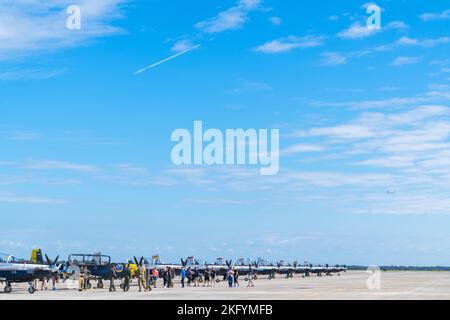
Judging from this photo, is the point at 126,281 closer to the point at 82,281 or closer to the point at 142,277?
the point at 142,277

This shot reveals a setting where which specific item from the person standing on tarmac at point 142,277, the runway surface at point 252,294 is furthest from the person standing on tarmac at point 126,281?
the person standing on tarmac at point 142,277

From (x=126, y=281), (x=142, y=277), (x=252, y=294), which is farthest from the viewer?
(x=126, y=281)

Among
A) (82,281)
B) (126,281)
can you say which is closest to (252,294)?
(126,281)

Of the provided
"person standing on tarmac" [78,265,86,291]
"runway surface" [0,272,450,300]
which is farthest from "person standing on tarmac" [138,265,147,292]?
"person standing on tarmac" [78,265,86,291]

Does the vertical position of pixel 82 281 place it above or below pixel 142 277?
below

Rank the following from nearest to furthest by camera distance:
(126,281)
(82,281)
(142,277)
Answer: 1. (142,277)
2. (126,281)
3. (82,281)

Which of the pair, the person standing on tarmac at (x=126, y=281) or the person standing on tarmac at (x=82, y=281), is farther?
the person standing on tarmac at (x=82, y=281)

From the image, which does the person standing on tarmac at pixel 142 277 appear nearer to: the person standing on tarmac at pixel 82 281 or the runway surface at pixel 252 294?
Result: the runway surface at pixel 252 294

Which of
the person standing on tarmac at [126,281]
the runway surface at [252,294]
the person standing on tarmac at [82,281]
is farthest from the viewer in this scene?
the person standing on tarmac at [82,281]

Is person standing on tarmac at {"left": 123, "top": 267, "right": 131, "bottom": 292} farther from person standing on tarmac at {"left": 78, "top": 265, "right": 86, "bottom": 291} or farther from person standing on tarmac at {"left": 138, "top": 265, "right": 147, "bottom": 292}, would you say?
person standing on tarmac at {"left": 78, "top": 265, "right": 86, "bottom": 291}

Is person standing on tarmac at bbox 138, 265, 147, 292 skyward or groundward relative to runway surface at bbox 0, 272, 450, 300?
skyward
